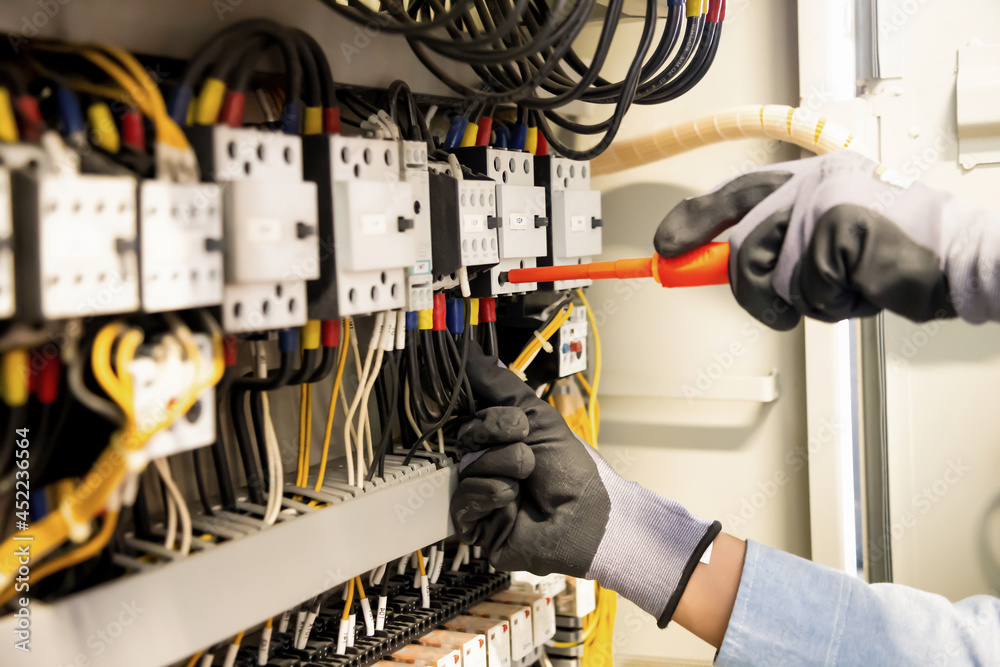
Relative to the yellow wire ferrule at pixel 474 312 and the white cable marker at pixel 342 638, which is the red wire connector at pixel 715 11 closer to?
the yellow wire ferrule at pixel 474 312

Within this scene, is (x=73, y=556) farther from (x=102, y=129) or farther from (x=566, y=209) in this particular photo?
(x=566, y=209)

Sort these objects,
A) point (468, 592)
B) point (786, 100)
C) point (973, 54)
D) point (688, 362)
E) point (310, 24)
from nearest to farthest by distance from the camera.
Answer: point (310, 24) → point (468, 592) → point (973, 54) → point (786, 100) → point (688, 362)

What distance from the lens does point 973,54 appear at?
1.38 m

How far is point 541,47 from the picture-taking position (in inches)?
31.7

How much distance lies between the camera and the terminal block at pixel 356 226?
0.80 metres

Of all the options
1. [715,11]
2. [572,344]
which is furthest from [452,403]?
[715,11]

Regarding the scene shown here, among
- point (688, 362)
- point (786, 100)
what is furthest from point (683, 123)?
point (688, 362)

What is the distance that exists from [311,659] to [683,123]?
1143mm

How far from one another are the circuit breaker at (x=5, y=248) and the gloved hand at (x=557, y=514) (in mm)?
623

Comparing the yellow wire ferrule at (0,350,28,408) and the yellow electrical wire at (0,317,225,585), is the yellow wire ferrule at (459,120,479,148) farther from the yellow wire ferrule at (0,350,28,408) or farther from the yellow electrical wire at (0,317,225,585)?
the yellow wire ferrule at (0,350,28,408)

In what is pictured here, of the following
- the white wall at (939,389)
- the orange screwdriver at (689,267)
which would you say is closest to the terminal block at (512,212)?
the orange screwdriver at (689,267)

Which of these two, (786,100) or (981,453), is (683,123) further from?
(981,453)

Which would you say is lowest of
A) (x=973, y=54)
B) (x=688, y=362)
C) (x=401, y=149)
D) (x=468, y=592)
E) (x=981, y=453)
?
(x=468, y=592)

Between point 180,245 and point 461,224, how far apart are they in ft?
1.51
